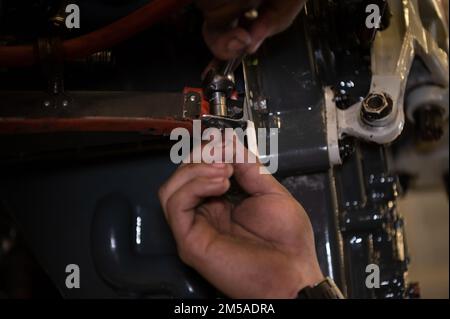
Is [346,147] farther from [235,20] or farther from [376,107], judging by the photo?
[235,20]

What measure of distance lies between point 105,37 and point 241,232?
262 millimetres

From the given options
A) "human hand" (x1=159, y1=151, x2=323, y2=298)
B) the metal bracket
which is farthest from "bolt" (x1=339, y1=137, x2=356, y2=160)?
"human hand" (x1=159, y1=151, x2=323, y2=298)

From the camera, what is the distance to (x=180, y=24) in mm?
796

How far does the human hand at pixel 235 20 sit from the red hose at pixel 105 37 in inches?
2.7

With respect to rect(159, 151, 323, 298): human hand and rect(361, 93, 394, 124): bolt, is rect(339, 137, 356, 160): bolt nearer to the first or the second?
rect(361, 93, 394, 124): bolt

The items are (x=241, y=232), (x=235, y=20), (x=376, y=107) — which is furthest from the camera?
(x=376, y=107)

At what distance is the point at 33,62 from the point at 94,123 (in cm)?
10

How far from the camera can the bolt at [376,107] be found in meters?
0.72

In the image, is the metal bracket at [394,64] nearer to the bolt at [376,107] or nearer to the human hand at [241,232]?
the bolt at [376,107]


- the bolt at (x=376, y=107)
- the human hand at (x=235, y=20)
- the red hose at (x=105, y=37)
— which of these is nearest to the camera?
the human hand at (x=235, y=20)

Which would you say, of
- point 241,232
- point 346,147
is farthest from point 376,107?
point 241,232

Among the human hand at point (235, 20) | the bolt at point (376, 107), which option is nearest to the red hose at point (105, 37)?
the human hand at point (235, 20)

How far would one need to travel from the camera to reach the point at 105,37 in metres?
0.64
